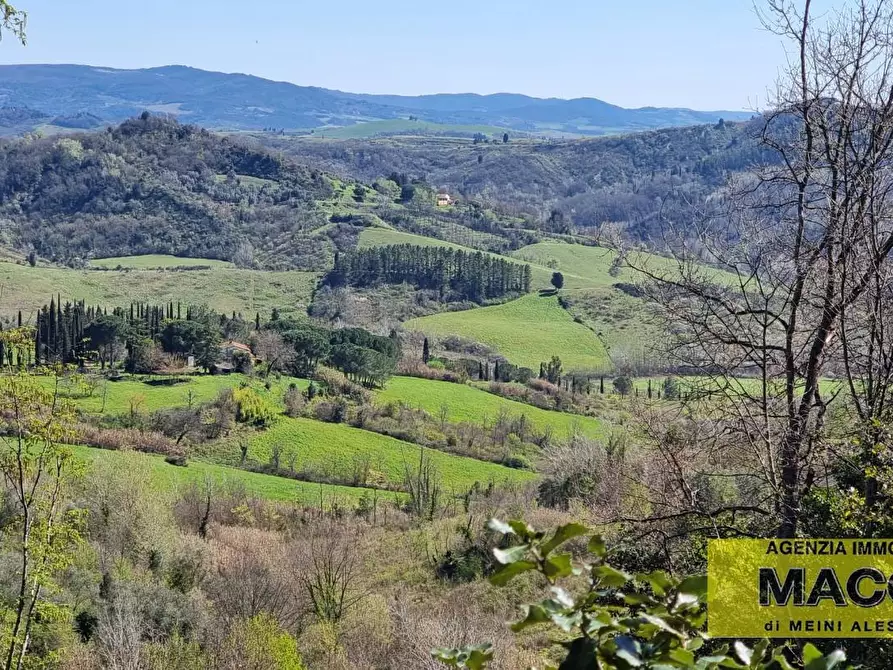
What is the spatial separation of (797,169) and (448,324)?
7782 centimetres

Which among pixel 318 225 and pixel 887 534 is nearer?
pixel 887 534

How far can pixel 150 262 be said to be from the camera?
115m

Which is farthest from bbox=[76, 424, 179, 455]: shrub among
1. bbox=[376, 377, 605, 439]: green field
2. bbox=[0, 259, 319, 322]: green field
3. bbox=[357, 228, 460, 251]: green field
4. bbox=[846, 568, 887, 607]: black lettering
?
bbox=[357, 228, 460, 251]: green field

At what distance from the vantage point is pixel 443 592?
2634 centimetres

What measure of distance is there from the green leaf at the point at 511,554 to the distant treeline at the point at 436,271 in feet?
303

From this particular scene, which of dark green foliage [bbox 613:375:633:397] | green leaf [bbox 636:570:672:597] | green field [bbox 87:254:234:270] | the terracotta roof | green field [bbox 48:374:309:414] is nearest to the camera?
green leaf [bbox 636:570:672:597]

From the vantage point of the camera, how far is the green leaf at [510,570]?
160cm

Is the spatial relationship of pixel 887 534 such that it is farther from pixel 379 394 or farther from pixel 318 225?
pixel 318 225

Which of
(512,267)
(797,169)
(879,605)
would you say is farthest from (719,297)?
(512,267)

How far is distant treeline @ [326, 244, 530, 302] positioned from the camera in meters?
95.4

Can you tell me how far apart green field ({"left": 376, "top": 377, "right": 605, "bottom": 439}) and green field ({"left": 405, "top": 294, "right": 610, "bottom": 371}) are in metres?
13.0

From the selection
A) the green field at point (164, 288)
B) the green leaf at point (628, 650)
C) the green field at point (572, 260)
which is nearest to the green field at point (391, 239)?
the green field at point (572, 260)

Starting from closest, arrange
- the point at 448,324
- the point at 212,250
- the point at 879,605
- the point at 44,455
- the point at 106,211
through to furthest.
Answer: the point at 879,605 → the point at 44,455 → the point at 448,324 → the point at 212,250 → the point at 106,211

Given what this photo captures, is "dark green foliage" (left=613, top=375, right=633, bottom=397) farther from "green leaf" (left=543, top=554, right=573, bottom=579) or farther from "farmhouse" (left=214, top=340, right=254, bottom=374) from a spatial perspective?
"green leaf" (left=543, top=554, right=573, bottom=579)
